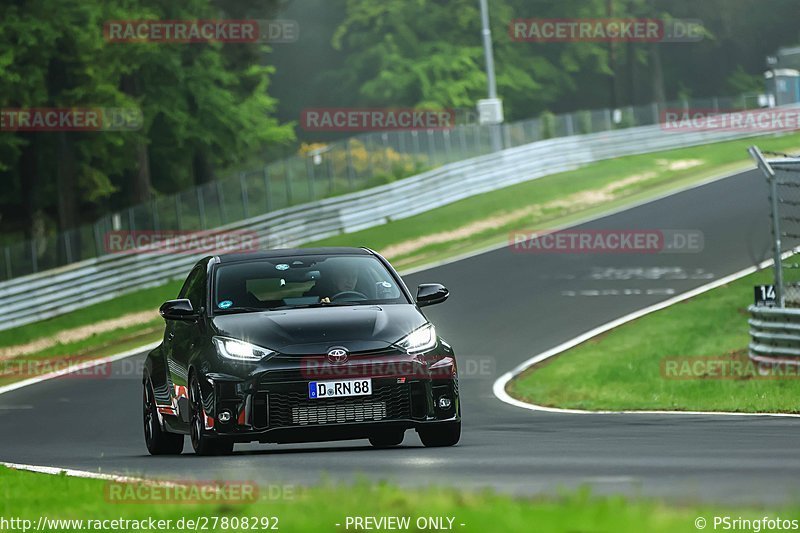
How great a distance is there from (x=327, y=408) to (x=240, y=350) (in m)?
0.75

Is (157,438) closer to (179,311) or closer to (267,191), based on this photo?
(179,311)

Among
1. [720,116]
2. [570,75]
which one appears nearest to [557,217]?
[720,116]

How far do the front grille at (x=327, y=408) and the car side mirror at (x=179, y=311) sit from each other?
1.30m

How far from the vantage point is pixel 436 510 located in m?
6.46

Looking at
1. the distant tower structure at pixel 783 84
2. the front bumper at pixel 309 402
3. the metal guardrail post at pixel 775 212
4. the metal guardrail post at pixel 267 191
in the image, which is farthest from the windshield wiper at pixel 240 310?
the distant tower structure at pixel 783 84

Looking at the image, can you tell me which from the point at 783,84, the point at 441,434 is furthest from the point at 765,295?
the point at 783,84

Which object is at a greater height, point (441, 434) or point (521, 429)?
point (441, 434)

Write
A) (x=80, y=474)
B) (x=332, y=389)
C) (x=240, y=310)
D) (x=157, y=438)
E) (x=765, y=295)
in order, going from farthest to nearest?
(x=765, y=295) < (x=157, y=438) < (x=240, y=310) < (x=332, y=389) < (x=80, y=474)

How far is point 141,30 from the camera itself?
1583 inches

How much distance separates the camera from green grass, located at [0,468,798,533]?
5965 millimetres

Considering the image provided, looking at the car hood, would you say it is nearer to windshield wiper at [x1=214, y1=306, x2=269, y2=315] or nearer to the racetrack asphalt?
windshield wiper at [x1=214, y1=306, x2=269, y2=315]

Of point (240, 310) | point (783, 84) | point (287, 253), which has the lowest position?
point (240, 310)

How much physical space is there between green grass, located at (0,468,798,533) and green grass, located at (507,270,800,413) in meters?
8.68

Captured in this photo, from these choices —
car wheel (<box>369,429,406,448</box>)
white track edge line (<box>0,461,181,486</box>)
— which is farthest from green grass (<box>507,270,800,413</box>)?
white track edge line (<box>0,461,181,486</box>)
